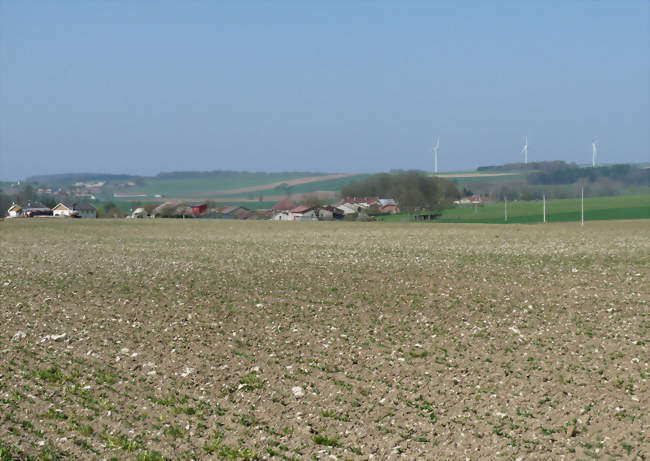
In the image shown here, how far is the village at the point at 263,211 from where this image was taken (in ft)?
330

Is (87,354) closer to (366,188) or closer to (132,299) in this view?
(132,299)

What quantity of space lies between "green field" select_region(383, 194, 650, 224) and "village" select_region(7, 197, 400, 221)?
5.38m

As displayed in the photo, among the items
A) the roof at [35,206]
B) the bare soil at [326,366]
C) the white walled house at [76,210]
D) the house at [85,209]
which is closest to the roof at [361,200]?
the white walled house at [76,210]

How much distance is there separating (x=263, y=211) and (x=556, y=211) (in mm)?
43907

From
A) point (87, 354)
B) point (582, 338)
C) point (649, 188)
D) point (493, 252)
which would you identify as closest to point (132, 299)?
point (87, 354)

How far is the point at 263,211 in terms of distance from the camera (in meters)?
104

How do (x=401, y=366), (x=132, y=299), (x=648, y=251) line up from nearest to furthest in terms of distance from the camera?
1. (x=401, y=366)
2. (x=132, y=299)
3. (x=648, y=251)

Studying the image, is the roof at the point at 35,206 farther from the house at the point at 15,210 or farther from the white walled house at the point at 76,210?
the house at the point at 15,210

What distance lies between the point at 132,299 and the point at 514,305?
1132cm

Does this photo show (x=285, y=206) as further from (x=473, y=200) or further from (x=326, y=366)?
(x=326, y=366)

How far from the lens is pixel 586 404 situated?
10.8 meters

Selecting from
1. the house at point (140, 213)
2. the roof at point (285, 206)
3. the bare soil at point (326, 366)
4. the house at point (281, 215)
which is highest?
the roof at point (285, 206)

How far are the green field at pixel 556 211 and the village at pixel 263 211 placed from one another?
5.38 metres

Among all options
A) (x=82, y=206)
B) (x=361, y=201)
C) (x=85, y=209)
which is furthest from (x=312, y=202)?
(x=82, y=206)
